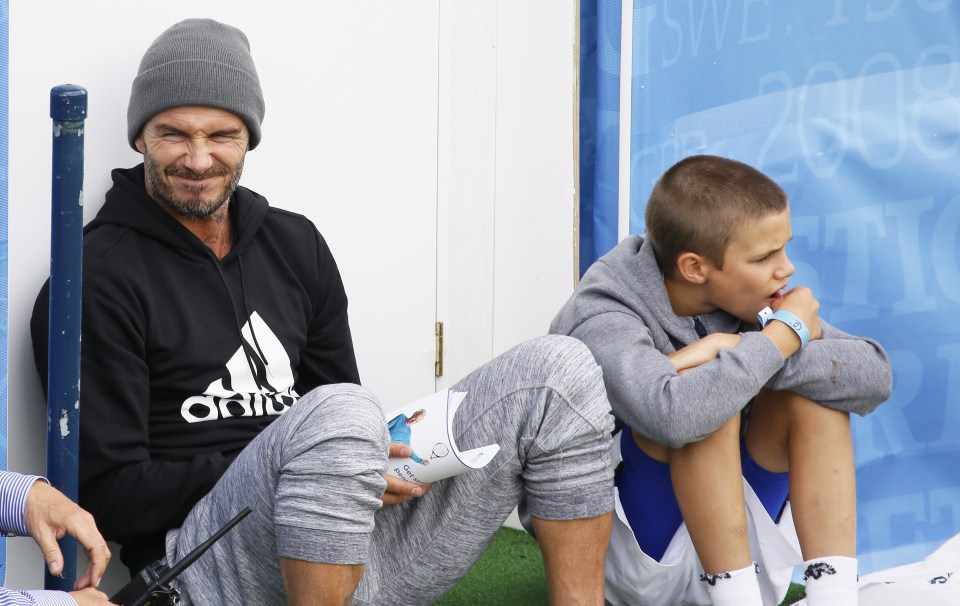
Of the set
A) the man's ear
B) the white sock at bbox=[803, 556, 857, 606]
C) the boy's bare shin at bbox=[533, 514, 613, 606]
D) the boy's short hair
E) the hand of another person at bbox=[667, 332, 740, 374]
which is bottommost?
the white sock at bbox=[803, 556, 857, 606]

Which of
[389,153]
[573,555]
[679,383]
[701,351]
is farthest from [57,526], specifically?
[389,153]

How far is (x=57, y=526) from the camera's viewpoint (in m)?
1.65

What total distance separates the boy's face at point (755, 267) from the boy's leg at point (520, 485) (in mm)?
464

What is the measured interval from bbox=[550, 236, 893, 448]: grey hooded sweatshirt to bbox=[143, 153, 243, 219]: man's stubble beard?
71 centimetres

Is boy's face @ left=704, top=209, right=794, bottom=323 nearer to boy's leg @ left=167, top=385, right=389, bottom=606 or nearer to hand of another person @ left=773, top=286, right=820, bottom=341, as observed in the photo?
hand of another person @ left=773, top=286, right=820, bottom=341

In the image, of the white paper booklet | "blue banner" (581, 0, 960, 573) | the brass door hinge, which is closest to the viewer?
the white paper booklet

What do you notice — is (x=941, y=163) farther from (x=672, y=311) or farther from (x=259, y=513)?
(x=259, y=513)

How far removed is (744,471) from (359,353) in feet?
3.29

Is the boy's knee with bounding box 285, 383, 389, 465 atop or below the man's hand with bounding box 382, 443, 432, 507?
atop

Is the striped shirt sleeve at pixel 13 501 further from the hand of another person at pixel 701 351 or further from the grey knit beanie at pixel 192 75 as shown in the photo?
the hand of another person at pixel 701 351

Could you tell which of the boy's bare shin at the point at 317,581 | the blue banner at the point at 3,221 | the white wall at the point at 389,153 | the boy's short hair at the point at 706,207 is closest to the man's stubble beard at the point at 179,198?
the white wall at the point at 389,153

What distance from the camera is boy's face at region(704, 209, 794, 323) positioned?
2.30 metres

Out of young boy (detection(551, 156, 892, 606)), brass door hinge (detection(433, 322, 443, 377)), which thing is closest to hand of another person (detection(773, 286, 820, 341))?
young boy (detection(551, 156, 892, 606))

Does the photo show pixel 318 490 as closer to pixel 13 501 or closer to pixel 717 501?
pixel 13 501
